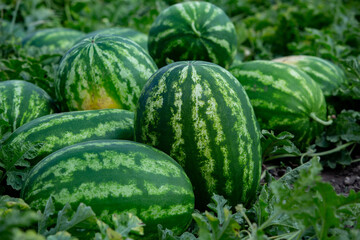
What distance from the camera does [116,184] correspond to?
160 centimetres

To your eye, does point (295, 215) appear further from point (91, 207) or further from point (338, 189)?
point (338, 189)

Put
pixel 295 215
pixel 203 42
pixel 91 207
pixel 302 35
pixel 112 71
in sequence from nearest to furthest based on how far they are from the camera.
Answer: pixel 295 215 < pixel 91 207 < pixel 112 71 < pixel 203 42 < pixel 302 35

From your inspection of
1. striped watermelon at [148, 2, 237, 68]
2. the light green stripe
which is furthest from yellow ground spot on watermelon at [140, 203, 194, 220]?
striped watermelon at [148, 2, 237, 68]

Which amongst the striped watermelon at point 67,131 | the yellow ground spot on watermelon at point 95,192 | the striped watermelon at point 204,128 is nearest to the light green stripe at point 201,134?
the striped watermelon at point 204,128

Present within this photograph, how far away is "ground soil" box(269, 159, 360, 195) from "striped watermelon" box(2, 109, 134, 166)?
→ 1.12 m

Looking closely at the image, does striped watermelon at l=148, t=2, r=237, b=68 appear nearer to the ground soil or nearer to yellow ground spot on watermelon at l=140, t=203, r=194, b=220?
the ground soil

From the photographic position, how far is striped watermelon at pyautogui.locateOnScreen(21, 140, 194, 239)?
157cm

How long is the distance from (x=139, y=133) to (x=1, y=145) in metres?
0.66

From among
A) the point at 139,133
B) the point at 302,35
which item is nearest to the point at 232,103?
the point at 139,133

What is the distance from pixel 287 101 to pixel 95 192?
4.97 feet

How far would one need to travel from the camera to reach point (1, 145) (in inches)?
78.4

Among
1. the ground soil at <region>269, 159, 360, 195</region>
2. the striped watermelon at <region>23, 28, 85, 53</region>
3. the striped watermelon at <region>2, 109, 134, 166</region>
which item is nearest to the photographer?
the striped watermelon at <region>2, 109, 134, 166</region>

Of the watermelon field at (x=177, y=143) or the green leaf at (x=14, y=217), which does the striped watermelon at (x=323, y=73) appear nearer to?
the watermelon field at (x=177, y=143)

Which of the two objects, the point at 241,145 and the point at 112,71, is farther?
the point at 112,71
